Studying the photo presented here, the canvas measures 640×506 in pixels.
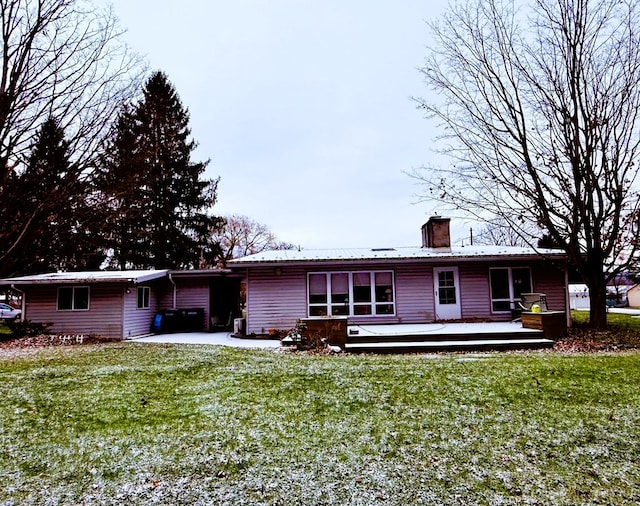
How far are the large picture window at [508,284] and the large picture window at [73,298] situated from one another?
46.8 feet

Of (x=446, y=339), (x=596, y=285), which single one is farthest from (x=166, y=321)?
(x=596, y=285)

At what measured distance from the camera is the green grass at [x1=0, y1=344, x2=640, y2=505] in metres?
3.06

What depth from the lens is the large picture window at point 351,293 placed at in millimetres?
14000

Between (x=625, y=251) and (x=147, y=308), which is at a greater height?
(x=625, y=251)

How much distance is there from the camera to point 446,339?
10.7 m

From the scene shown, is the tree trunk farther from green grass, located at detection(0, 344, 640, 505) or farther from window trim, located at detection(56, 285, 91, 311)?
window trim, located at detection(56, 285, 91, 311)

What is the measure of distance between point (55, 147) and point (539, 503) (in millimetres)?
8118

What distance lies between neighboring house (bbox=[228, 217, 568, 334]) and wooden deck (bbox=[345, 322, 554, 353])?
1984 mm

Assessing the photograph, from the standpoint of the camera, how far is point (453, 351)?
9734mm

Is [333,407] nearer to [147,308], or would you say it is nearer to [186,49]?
[186,49]

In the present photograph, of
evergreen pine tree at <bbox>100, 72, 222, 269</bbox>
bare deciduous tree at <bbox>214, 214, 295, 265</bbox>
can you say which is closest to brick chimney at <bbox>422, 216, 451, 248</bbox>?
evergreen pine tree at <bbox>100, 72, 222, 269</bbox>

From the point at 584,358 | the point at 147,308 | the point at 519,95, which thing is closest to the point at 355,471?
the point at 584,358

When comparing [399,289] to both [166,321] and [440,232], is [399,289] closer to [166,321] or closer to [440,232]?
[440,232]

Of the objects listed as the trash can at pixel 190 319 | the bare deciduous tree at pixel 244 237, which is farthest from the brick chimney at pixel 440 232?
the bare deciduous tree at pixel 244 237
